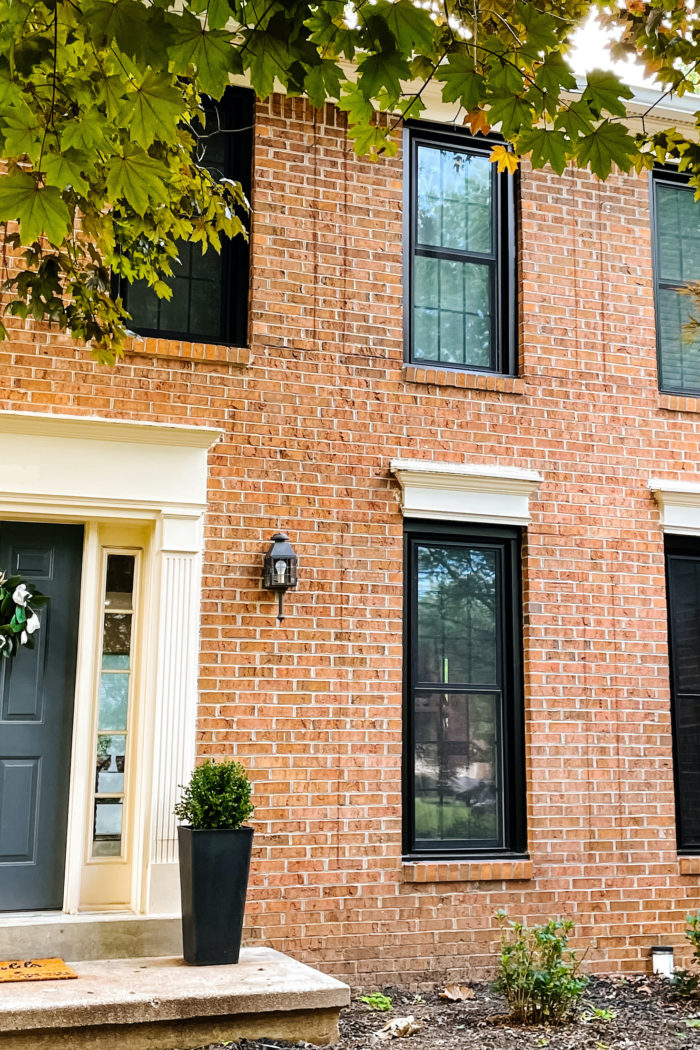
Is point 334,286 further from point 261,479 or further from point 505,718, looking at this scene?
point 505,718

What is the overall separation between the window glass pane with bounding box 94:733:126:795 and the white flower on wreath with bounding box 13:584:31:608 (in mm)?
897

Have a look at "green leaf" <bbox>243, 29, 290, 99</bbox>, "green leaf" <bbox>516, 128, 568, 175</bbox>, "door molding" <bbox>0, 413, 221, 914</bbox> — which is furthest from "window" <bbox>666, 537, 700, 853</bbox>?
"green leaf" <bbox>243, 29, 290, 99</bbox>

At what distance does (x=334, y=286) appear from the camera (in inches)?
271

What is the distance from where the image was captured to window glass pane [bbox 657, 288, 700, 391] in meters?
7.70

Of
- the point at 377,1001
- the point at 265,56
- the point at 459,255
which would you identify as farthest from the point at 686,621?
the point at 265,56

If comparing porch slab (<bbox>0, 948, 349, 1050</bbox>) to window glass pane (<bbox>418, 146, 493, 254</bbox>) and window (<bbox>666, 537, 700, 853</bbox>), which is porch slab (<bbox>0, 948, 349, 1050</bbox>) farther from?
window glass pane (<bbox>418, 146, 493, 254</bbox>)

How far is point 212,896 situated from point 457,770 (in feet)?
6.21

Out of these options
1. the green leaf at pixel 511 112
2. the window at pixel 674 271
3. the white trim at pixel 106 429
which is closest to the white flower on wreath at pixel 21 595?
the white trim at pixel 106 429

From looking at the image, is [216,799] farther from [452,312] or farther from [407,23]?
[407,23]

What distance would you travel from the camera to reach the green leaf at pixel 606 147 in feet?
10.6

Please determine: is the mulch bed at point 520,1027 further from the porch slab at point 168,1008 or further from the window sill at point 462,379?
the window sill at point 462,379

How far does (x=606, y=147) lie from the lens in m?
3.25

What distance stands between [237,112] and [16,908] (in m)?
4.97

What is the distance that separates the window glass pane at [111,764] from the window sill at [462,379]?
284 centimetres
